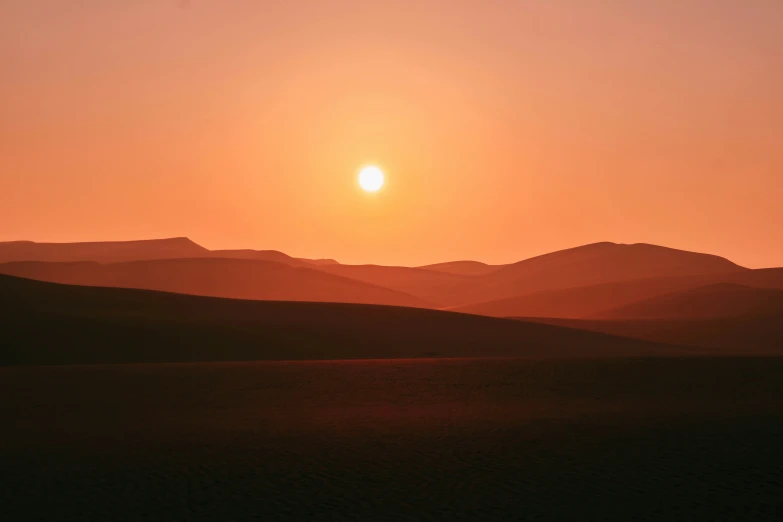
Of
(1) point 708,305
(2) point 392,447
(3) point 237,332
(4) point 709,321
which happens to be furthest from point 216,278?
(2) point 392,447

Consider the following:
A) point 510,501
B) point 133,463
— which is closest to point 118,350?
point 133,463

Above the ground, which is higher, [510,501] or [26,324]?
[26,324]

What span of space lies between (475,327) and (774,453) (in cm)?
3245

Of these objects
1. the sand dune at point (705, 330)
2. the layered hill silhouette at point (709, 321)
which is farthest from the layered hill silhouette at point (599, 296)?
the sand dune at point (705, 330)

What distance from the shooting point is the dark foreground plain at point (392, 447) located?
1086 centimetres

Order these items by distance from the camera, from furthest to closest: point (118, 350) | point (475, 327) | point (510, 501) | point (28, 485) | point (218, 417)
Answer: point (475, 327) < point (118, 350) < point (218, 417) < point (28, 485) < point (510, 501)

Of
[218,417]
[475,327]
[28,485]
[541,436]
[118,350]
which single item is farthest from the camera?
[475,327]

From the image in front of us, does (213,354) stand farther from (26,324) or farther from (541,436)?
(541,436)

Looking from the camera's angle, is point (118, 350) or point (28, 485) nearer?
point (28, 485)

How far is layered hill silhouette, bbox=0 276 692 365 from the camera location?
32719mm

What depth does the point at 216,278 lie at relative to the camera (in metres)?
130

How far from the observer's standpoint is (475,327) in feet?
150

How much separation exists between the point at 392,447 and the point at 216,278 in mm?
119430

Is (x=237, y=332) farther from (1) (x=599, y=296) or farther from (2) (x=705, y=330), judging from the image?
(1) (x=599, y=296)
